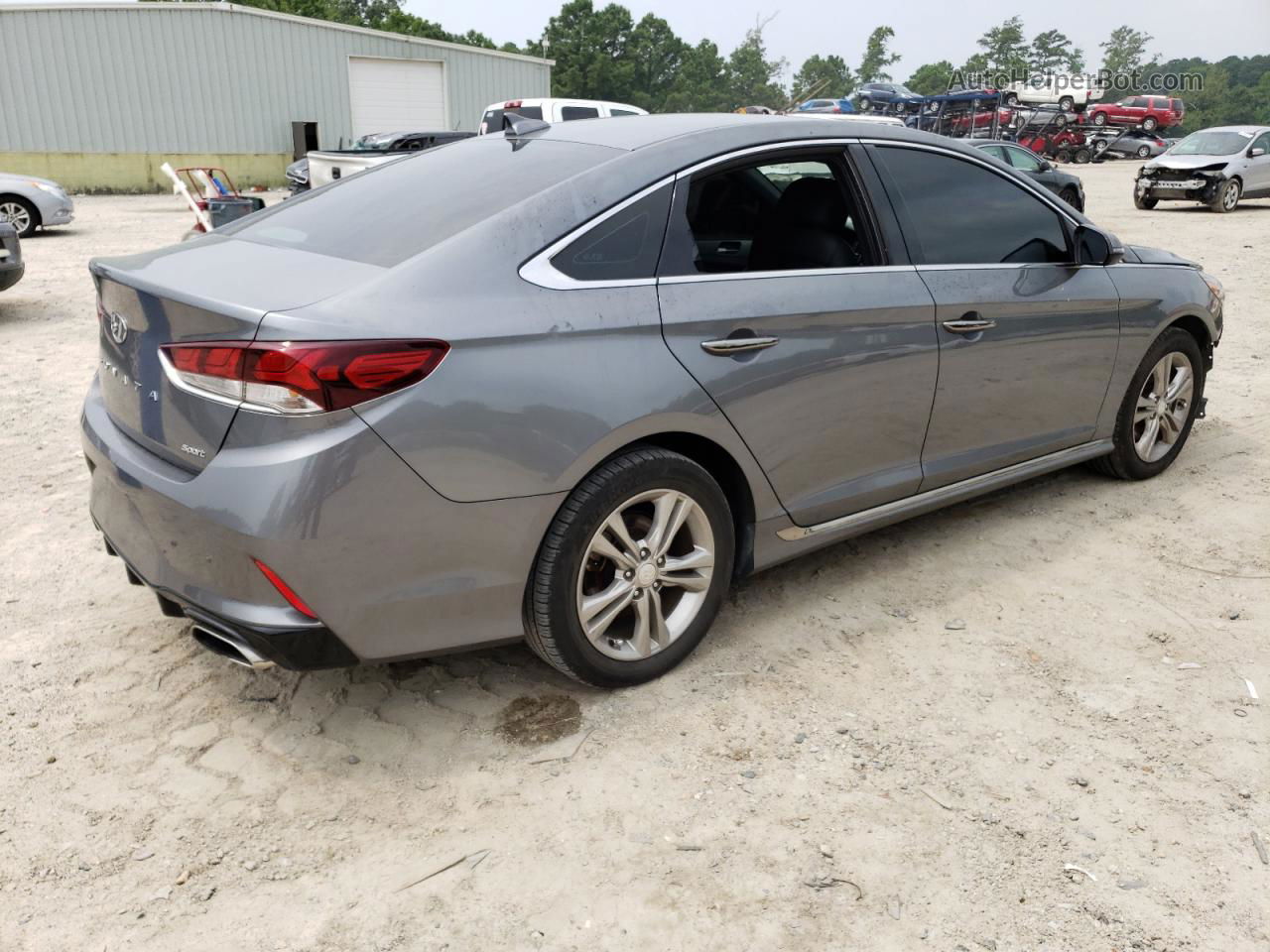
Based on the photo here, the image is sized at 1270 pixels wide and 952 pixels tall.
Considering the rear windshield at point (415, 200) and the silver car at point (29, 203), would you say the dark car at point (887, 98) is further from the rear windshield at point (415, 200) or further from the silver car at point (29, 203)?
the rear windshield at point (415, 200)

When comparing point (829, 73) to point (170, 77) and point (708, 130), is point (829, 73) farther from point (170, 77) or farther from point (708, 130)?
point (708, 130)

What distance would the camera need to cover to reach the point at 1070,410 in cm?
446

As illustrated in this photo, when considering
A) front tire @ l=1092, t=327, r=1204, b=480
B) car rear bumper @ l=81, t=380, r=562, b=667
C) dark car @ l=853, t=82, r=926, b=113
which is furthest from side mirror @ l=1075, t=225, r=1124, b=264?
dark car @ l=853, t=82, r=926, b=113

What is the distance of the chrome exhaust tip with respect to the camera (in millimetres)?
2662

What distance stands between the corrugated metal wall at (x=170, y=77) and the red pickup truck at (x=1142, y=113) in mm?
30245

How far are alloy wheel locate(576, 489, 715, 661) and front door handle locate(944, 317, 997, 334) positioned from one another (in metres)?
1.23

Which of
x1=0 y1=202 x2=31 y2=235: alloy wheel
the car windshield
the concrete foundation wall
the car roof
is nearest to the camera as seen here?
the car roof

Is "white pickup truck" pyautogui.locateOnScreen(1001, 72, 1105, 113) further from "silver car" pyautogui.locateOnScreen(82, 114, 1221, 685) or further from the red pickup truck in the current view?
"silver car" pyautogui.locateOnScreen(82, 114, 1221, 685)

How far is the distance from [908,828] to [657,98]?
86.5 metres

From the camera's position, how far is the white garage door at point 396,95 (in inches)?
1137

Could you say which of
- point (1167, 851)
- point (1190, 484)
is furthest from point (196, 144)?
point (1167, 851)

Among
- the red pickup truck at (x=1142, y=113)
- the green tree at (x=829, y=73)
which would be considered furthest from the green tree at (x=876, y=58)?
the red pickup truck at (x=1142, y=113)

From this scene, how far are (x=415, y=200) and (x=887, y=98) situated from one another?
1473 inches

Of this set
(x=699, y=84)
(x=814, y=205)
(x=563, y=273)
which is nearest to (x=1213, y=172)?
(x=814, y=205)
